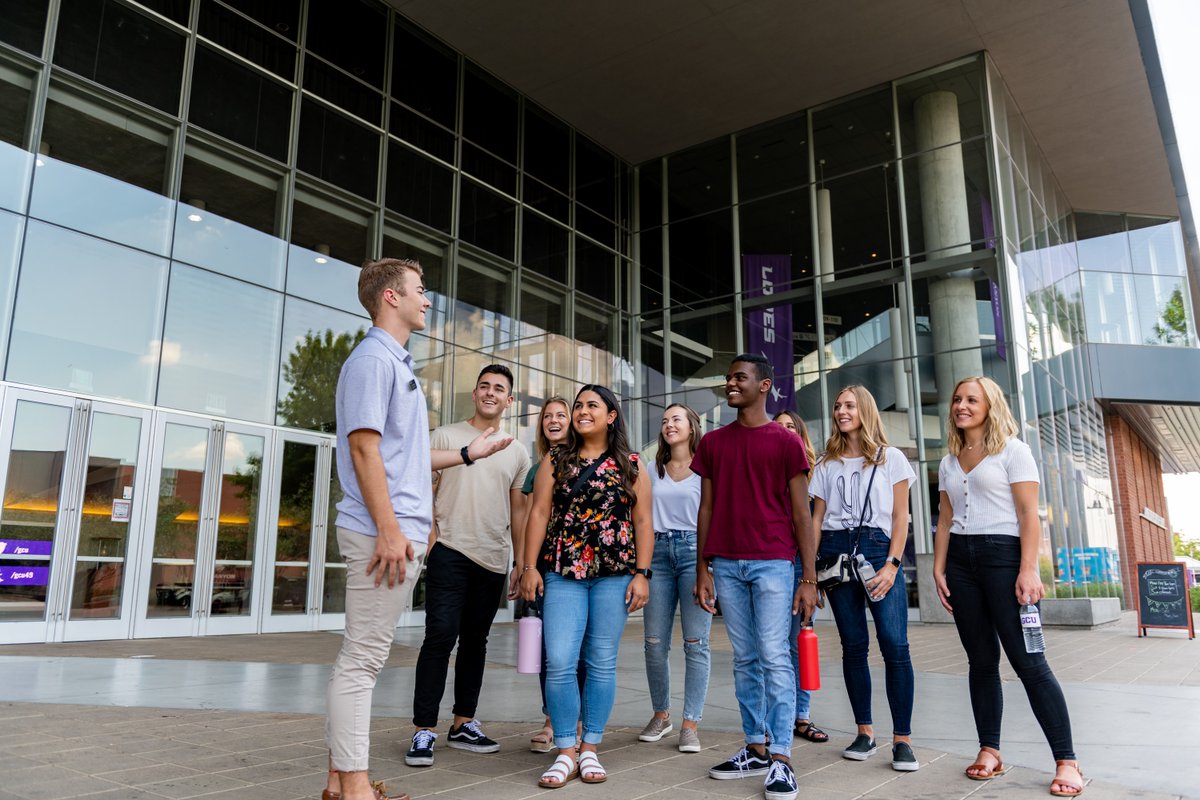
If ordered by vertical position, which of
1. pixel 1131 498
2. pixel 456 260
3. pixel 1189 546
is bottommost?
pixel 1189 546

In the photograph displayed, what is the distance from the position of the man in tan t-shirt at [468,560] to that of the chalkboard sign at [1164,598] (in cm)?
1189

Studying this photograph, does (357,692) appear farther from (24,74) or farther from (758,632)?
(24,74)

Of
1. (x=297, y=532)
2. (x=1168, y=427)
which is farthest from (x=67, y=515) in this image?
(x=1168, y=427)

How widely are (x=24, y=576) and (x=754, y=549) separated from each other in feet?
29.8

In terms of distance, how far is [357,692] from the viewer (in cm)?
280

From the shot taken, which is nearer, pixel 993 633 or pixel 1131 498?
pixel 993 633

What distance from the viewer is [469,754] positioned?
4078 millimetres

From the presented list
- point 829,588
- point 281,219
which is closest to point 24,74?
point 281,219

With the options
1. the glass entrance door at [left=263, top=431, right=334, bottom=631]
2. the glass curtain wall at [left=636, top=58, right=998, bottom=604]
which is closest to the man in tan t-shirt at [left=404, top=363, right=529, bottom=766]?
the glass entrance door at [left=263, top=431, right=334, bottom=631]

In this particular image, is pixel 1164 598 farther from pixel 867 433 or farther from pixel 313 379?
pixel 313 379

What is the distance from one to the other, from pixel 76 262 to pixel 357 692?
388 inches

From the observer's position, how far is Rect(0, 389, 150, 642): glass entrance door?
9.33 metres

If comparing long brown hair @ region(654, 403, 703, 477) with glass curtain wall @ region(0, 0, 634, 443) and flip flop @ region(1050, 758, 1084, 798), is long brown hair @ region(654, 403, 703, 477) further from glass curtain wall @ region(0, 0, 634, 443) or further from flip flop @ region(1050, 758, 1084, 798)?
glass curtain wall @ region(0, 0, 634, 443)

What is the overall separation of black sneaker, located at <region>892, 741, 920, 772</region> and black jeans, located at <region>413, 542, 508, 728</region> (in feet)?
6.51
